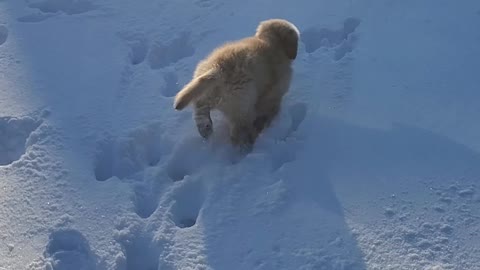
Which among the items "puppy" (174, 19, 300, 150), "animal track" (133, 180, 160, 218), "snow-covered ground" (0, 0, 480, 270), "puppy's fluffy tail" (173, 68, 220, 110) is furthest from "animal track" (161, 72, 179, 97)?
"animal track" (133, 180, 160, 218)

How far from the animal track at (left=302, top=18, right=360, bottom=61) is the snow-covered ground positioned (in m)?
0.01

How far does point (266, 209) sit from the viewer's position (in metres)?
3.42

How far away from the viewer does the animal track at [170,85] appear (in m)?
4.34

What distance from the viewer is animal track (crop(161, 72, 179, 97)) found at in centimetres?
434

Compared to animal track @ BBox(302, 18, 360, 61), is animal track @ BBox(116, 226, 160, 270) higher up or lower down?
lower down

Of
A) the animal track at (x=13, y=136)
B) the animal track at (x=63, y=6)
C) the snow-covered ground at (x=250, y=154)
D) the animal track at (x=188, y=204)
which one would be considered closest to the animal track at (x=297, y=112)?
the snow-covered ground at (x=250, y=154)

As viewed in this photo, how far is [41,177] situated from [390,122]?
2.03 meters

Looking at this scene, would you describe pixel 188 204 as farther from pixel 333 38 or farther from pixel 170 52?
pixel 333 38

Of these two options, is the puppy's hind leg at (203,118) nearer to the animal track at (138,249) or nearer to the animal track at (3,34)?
the animal track at (138,249)

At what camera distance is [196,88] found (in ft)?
11.5

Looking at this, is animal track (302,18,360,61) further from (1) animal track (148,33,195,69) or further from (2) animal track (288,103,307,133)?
(1) animal track (148,33,195,69)

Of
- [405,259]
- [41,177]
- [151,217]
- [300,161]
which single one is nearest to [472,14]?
[300,161]

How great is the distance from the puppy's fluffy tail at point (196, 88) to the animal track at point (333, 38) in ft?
4.19

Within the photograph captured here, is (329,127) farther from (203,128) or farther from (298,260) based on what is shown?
(298,260)
